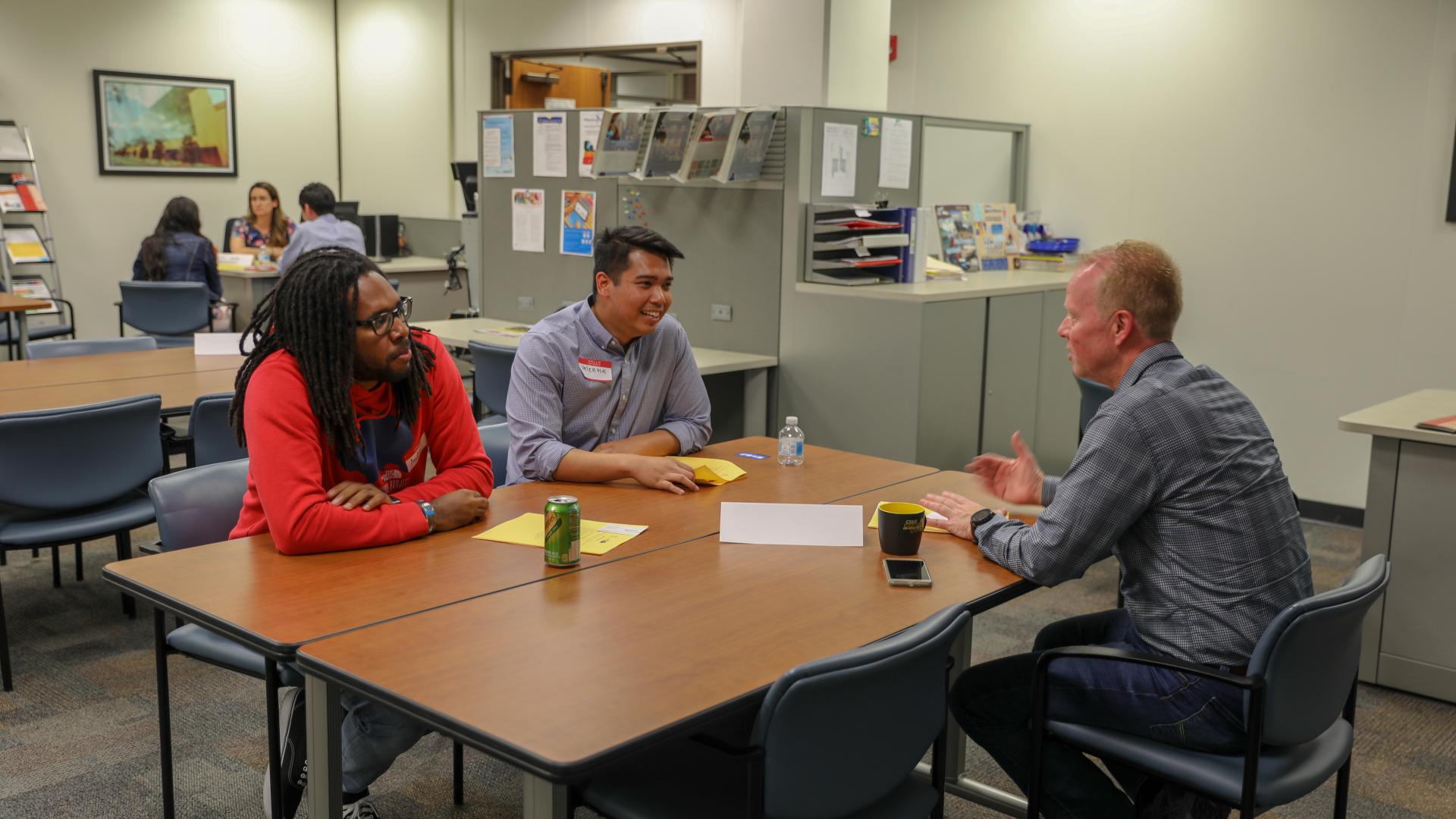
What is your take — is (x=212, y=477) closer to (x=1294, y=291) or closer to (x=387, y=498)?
(x=387, y=498)

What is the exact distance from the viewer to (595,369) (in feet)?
10.00

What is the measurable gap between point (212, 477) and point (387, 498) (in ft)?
1.80

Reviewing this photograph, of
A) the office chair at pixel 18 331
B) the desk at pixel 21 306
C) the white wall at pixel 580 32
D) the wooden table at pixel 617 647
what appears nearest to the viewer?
the wooden table at pixel 617 647

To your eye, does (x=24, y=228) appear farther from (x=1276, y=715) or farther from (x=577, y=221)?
(x=1276, y=715)

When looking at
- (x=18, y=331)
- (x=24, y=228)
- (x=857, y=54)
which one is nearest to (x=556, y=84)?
(x=24, y=228)

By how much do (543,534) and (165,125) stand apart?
807cm

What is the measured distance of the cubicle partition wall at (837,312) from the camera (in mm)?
4488

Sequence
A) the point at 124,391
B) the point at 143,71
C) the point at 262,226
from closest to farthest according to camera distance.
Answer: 1. the point at 124,391
2. the point at 262,226
3. the point at 143,71

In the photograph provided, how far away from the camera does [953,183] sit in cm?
635

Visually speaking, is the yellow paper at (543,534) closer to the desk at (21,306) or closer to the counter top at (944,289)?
the counter top at (944,289)

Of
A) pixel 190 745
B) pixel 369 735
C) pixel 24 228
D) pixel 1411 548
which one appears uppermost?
pixel 24 228

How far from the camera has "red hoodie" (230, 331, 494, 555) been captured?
2.14 metres

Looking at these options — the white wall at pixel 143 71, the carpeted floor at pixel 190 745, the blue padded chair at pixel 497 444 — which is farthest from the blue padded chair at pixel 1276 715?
the white wall at pixel 143 71

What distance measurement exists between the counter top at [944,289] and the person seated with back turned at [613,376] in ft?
4.65
